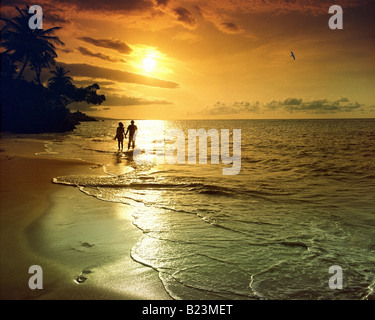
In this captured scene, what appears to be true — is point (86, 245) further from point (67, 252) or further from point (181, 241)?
point (181, 241)

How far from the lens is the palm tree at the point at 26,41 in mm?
42625

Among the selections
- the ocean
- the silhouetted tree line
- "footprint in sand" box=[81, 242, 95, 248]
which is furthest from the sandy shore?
the silhouetted tree line

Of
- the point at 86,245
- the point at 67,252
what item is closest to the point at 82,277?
the point at 67,252

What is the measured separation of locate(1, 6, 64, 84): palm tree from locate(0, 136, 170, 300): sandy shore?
4405cm

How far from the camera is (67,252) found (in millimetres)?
4727

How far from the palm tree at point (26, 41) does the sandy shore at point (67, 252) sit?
44054 mm

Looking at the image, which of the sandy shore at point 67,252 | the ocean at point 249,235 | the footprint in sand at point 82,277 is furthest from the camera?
the ocean at point 249,235

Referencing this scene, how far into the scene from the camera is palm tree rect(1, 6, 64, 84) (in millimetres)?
42625

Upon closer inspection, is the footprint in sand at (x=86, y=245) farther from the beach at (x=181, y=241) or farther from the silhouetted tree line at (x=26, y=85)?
the silhouetted tree line at (x=26, y=85)

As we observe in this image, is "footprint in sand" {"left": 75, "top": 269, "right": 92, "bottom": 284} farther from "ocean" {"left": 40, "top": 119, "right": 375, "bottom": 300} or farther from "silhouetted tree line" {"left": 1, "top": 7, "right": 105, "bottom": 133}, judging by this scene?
"silhouetted tree line" {"left": 1, "top": 7, "right": 105, "bottom": 133}

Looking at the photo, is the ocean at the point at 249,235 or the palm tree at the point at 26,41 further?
the palm tree at the point at 26,41

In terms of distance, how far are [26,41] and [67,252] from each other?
4916 cm

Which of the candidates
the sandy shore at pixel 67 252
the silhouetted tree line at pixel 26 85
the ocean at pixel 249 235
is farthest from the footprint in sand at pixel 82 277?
the silhouetted tree line at pixel 26 85
